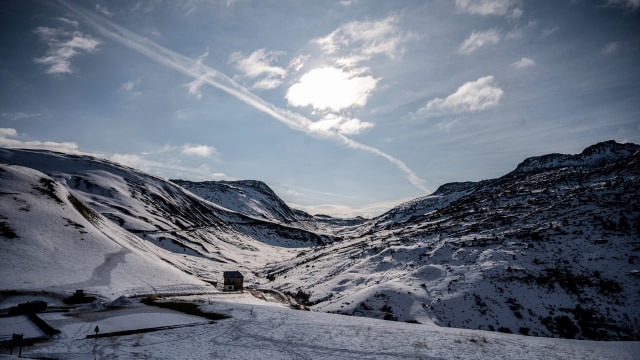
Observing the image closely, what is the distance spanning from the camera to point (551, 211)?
8700cm

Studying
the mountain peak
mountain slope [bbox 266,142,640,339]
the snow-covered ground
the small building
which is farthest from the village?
the mountain peak

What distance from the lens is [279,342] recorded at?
93.9ft

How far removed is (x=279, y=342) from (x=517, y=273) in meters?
48.0

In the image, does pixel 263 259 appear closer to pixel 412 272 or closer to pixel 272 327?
pixel 412 272

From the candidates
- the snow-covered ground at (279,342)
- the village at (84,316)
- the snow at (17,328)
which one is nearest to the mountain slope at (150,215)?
the village at (84,316)

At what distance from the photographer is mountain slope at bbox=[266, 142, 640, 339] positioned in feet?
155

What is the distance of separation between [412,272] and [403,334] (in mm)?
32741

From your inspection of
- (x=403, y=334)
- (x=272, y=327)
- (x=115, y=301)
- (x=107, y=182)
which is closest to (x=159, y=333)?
(x=272, y=327)

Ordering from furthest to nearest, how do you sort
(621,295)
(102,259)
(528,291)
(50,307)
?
(102,259)
(528,291)
(621,295)
(50,307)

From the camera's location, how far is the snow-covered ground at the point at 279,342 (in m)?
24.9

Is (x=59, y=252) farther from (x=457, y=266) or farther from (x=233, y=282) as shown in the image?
A: (x=457, y=266)

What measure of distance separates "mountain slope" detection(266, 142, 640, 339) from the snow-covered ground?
12114 mm

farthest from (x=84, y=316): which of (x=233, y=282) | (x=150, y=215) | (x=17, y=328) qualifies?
(x=150, y=215)

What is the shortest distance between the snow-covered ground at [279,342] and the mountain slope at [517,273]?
12.1 metres
